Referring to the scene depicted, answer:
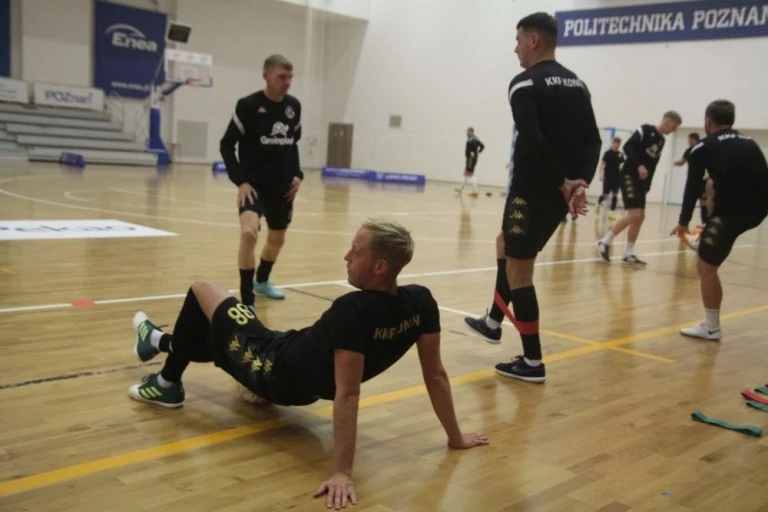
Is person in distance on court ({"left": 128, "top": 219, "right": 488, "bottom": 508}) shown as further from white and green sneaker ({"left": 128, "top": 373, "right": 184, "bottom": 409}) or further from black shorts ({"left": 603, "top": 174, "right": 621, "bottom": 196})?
black shorts ({"left": 603, "top": 174, "right": 621, "bottom": 196})

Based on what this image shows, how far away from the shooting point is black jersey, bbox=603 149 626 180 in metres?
17.8

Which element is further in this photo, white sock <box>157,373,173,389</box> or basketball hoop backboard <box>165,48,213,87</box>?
basketball hoop backboard <box>165,48,213,87</box>

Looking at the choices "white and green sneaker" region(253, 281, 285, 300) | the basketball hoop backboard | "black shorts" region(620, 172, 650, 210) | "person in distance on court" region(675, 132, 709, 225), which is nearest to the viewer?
"white and green sneaker" region(253, 281, 285, 300)

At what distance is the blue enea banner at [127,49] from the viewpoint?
26.8 metres

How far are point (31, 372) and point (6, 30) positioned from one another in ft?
81.1

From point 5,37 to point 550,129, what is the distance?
2528cm

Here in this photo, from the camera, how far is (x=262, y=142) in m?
6.07

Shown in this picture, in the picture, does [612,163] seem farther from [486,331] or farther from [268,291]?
[486,331]

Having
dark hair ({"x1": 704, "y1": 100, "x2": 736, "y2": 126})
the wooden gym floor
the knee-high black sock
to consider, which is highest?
dark hair ({"x1": 704, "y1": 100, "x2": 736, "y2": 126})

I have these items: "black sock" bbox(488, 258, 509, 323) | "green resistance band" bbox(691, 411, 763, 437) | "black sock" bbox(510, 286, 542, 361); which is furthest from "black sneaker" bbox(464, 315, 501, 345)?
"green resistance band" bbox(691, 411, 763, 437)

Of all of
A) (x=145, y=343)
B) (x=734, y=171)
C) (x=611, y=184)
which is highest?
(x=734, y=171)

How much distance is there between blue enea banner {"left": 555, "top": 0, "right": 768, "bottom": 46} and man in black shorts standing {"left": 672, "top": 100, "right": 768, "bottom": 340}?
18925mm

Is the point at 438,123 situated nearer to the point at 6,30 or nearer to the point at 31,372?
the point at 6,30

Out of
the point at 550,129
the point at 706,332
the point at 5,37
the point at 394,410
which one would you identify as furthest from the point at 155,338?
the point at 5,37
